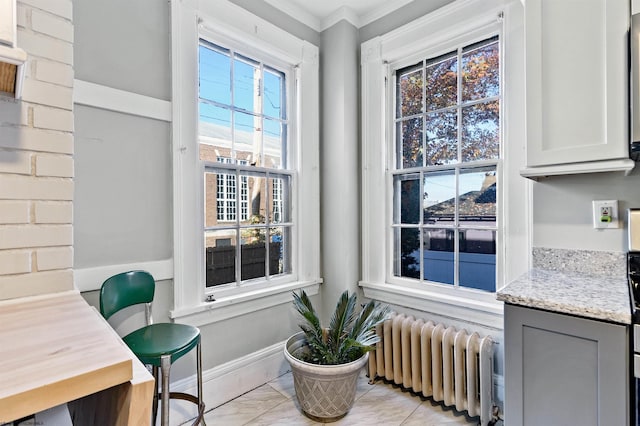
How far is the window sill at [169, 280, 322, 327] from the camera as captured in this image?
6.34 ft

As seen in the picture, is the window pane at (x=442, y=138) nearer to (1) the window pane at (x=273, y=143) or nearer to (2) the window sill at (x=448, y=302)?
(2) the window sill at (x=448, y=302)

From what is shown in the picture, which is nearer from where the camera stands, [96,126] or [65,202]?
[65,202]

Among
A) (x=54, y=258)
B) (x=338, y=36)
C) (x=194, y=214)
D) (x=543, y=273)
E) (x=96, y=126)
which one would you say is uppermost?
(x=338, y=36)

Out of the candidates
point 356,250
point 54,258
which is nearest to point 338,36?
point 356,250

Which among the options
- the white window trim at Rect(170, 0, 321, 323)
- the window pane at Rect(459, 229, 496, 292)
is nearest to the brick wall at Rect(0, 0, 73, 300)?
the white window trim at Rect(170, 0, 321, 323)

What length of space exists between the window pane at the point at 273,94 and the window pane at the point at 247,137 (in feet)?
0.49

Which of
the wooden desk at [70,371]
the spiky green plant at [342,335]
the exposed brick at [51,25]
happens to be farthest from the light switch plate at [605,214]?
the exposed brick at [51,25]

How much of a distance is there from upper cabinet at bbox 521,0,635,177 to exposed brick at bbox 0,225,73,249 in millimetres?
1996

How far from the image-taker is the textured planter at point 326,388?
73.9 inches

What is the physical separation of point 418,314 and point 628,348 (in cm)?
128

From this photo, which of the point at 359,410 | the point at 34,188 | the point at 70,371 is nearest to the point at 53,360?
the point at 70,371

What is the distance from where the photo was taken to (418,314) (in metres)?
2.30

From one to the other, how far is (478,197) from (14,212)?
2317 millimetres

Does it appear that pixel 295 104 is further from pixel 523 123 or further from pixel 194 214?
pixel 523 123
